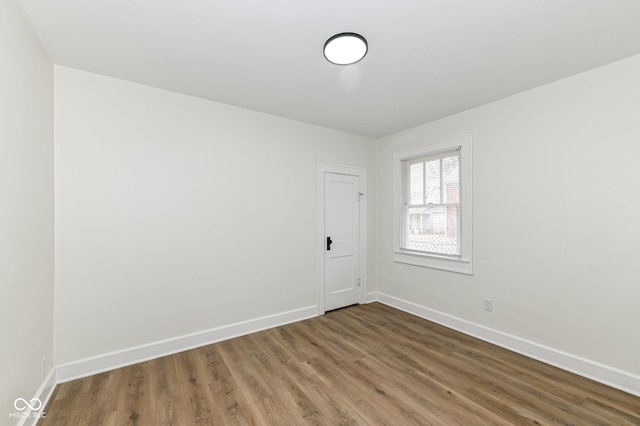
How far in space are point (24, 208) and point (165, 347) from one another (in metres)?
1.74

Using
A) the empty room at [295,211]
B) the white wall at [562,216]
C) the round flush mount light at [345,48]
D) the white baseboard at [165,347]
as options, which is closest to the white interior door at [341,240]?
the empty room at [295,211]

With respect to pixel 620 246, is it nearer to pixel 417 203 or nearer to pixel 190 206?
pixel 417 203

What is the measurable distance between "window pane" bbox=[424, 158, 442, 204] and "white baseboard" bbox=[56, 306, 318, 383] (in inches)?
91.6

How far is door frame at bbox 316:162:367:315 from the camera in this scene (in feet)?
12.6

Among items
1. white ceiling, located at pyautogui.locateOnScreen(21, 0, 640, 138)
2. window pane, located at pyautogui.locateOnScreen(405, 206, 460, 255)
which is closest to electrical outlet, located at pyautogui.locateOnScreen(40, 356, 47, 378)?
white ceiling, located at pyautogui.locateOnScreen(21, 0, 640, 138)

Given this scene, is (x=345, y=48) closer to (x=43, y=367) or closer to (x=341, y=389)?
(x=341, y=389)

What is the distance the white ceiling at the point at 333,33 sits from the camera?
5.57ft

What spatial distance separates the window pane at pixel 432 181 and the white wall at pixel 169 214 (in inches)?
63.1

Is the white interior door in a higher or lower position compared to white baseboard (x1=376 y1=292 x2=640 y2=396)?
higher

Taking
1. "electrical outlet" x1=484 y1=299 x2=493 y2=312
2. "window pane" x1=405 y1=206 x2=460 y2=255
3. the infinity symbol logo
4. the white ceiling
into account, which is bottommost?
the infinity symbol logo

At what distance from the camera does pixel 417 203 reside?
3977 mm

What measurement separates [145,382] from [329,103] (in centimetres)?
321

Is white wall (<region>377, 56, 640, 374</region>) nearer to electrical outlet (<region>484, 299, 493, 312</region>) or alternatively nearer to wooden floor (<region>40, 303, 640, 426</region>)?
electrical outlet (<region>484, 299, 493, 312</region>)

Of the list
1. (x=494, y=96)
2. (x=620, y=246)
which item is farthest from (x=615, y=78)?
(x=620, y=246)
